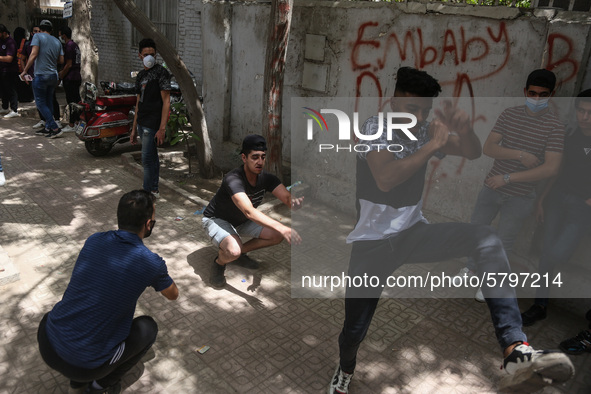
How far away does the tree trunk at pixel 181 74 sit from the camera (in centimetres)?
655

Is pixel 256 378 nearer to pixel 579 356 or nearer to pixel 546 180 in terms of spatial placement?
pixel 579 356

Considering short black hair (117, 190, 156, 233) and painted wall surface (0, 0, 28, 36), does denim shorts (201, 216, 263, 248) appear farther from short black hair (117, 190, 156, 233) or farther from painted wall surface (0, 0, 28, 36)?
painted wall surface (0, 0, 28, 36)

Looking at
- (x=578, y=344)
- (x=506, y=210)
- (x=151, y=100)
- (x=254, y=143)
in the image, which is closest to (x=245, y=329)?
(x=254, y=143)

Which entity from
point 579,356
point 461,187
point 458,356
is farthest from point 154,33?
point 579,356

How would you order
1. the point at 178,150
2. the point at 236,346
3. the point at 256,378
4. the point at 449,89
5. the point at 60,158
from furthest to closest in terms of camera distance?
the point at 178,150
the point at 60,158
the point at 449,89
the point at 236,346
the point at 256,378

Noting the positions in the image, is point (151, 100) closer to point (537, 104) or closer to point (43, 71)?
point (43, 71)

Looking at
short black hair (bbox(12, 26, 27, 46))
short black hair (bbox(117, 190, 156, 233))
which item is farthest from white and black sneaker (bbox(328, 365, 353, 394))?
short black hair (bbox(12, 26, 27, 46))

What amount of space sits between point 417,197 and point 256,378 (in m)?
1.67

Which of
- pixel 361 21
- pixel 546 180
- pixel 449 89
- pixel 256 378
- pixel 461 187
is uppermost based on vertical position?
pixel 361 21

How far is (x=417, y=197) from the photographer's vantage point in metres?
2.89

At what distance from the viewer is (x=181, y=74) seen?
6.76 meters

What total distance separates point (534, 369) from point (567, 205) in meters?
2.20

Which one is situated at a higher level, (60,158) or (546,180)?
(546,180)

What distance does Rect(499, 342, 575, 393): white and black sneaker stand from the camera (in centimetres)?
212
